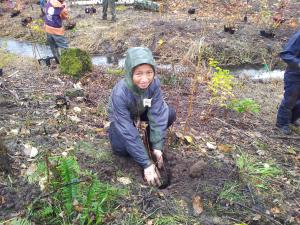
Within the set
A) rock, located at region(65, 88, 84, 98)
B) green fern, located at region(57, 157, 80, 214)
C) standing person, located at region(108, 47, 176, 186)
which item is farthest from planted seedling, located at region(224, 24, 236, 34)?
green fern, located at region(57, 157, 80, 214)

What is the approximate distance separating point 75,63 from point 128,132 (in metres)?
3.58

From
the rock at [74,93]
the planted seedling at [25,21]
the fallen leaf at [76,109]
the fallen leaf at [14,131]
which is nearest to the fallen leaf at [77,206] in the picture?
the fallen leaf at [14,131]

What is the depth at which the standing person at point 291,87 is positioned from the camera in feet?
14.9

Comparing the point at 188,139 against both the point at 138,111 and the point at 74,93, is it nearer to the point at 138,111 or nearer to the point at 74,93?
the point at 138,111

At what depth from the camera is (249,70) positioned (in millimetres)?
9625

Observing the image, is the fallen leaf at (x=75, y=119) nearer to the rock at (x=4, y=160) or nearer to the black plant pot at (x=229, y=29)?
the rock at (x=4, y=160)

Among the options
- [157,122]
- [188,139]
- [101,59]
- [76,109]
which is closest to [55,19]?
[101,59]

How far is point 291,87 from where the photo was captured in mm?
4770

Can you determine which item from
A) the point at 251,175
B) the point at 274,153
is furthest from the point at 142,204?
the point at 274,153

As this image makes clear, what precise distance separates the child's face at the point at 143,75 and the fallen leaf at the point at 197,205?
3.77 feet

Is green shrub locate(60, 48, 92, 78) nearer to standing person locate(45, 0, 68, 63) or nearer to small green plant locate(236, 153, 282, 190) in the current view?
standing person locate(45, 0, 68, 63)

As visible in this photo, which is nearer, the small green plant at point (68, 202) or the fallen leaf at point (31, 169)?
the small green plant at point (68, 202)

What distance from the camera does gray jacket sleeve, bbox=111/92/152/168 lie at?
322cm

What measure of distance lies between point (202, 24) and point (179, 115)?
23.7 ft
